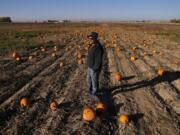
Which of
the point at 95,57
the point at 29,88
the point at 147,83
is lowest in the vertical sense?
the point at 147,83

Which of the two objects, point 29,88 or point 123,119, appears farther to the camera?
point 29,88

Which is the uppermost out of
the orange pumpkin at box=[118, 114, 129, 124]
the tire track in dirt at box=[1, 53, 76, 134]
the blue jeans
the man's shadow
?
the blue jeans

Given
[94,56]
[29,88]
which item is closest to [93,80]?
[94,56]

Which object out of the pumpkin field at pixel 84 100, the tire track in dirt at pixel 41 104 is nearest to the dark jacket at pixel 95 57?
the pumpkin field at pixel 84 100

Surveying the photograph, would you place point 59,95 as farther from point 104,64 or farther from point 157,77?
point 104,64

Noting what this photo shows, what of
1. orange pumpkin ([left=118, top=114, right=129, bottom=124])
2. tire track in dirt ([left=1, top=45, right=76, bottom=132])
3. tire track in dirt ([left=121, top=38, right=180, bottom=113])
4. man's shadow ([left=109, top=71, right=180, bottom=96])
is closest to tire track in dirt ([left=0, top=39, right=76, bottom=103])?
tire track in dirt ([left=1, top=45, right=76, bottom=132])

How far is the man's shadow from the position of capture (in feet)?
32.7

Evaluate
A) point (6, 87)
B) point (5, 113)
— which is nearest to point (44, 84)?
point (6, 87)

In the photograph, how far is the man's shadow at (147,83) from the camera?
9.98m

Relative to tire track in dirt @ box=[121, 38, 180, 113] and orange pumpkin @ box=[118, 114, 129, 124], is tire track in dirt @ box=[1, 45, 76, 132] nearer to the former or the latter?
orange pumpkin @ box=[118, 114, 129, 124]

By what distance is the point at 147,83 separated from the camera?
35.9 ft

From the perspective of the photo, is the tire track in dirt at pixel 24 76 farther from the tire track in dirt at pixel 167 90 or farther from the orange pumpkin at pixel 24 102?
the tire track in dirt at pixel 167 90

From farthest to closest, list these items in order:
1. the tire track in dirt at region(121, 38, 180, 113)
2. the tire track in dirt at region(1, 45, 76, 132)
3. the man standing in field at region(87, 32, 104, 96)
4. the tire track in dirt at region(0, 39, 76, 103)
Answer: the tire track in dirt at region(0, 39, 76, 103), the tire track in dirt at region(121, 38, 180, 113), the man standing in field at region(87, 32, 104, 96), the tire track in dirt at region(1, 45, 76, 132)

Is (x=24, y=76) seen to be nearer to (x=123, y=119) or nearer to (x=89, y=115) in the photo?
(x=89, y=115)
